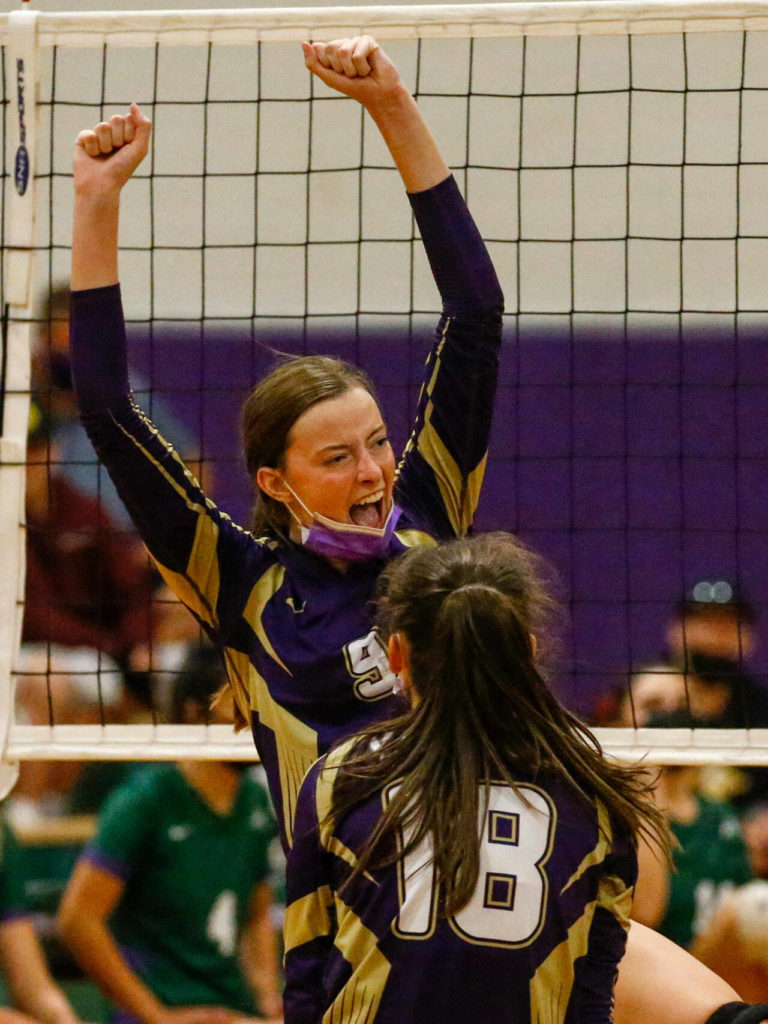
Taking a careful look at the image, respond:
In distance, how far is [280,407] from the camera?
88.8 inches

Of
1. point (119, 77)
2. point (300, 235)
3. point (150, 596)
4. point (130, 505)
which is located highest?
point (119, 77)

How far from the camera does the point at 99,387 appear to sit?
217 centimetres

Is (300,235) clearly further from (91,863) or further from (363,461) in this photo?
(363,461)

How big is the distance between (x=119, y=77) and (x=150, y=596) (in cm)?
216

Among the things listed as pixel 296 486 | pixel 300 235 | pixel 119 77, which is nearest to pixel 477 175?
pixel 300 235

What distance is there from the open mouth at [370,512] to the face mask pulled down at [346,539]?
17mm

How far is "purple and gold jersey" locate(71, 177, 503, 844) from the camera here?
7.02 ft

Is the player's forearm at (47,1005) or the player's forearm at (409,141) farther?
the player's forearm at (47,1005)

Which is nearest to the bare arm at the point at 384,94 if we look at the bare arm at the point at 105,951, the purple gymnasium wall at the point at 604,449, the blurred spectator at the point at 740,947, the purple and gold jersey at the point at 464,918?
the purple and gold jersey at the point at 464,918

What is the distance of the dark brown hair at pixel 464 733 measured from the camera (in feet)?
5.60

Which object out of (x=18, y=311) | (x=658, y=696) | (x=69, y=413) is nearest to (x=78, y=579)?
(x=69, y=413)

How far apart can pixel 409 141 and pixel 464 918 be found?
1.21 meters

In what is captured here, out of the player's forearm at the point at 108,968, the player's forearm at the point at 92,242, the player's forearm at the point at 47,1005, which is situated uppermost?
the player's forearm at the point at 92,242

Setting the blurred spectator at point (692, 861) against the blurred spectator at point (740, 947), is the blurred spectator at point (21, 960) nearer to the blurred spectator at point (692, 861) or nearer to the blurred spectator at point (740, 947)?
the blurred spectator at point (692, 861)
